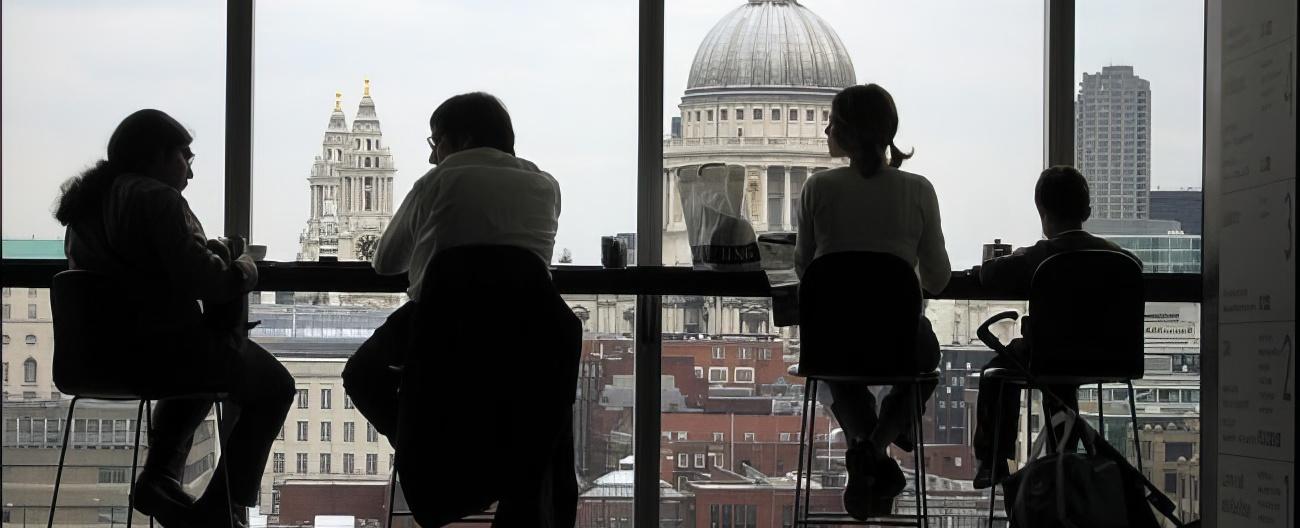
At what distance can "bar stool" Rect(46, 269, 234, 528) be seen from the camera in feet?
8.80

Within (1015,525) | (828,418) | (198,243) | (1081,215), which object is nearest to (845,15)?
(1081,215)

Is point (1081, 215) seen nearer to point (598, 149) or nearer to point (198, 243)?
point (598, 149)

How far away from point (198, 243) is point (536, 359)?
0.93 m

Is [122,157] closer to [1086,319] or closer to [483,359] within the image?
[483,359]

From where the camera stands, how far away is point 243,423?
300 centimetres

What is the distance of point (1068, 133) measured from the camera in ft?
12.1

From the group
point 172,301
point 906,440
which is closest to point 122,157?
point 172,301

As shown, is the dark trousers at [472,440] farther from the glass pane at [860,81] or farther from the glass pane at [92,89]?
the glass pane at [92,89]

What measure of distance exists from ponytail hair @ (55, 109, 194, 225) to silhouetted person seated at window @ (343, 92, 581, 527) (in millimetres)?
780

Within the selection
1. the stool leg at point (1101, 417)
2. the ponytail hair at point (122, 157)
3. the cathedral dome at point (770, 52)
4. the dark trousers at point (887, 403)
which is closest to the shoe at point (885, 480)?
the dark trousers at point (887, 403)

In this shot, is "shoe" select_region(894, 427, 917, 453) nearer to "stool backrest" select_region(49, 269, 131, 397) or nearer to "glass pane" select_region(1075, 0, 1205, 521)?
→ "glass pane" select_region(1075, 0, 1205, 521)

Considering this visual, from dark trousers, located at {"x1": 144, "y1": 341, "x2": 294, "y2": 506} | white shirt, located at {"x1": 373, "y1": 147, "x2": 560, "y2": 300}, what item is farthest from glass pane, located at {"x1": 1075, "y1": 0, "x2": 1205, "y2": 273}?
dark trousers, located at {"x1": 144, "y1": 341, "x2": 294, "y2": 506}

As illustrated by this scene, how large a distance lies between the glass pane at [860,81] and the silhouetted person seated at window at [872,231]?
1.66 feet

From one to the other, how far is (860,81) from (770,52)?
306 millimetres
